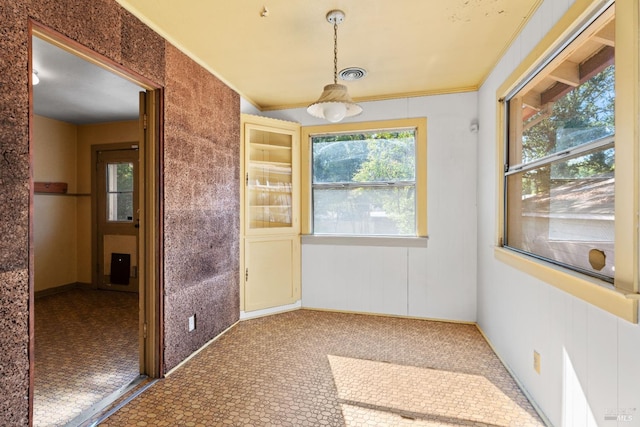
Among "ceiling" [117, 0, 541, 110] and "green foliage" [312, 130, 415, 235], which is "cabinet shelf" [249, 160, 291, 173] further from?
"ceiling" [117, 0, 541, 110]

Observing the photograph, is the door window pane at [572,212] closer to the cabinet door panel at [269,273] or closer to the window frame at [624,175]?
the window frame at [624,175]

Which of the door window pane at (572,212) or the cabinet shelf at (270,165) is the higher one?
the cabinet shelf at (270,165)

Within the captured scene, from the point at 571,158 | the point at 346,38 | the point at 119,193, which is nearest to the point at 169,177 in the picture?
the point at 346,38

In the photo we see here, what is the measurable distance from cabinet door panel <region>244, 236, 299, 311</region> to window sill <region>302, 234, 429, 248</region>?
0.24 metres

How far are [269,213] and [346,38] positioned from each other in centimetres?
205

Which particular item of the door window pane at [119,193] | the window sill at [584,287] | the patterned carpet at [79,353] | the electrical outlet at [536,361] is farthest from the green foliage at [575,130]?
the door window pane at [119,193]

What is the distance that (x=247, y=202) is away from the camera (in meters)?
3.39

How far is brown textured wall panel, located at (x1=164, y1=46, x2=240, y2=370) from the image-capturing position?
2309mm

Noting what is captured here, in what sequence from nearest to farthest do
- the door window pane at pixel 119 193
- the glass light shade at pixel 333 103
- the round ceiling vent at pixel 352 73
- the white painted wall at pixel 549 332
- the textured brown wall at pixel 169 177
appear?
the white painted wall at pixel 549 332 → the textured brown wall at pixel 169 177 → the glass light shade at pixel 333 103 → the round ceiling vent at pixel 352 73 → the door window pane at pixel 119 193

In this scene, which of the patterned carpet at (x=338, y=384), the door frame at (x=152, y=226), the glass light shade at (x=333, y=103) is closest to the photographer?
the patterned carpet at (x=338, y=384)

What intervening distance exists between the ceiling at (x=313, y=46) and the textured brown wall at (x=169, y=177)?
22 cm

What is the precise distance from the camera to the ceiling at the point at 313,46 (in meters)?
1.94

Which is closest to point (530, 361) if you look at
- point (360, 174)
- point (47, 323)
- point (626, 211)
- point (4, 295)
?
point (626, 211)

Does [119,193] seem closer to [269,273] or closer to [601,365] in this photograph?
[269,273]
